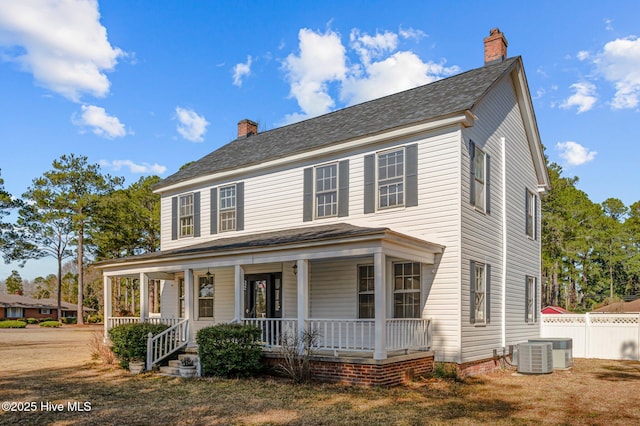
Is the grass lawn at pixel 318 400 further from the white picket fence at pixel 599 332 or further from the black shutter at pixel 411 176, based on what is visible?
the white picket fence at pixel 599 332

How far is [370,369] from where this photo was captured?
10.9 m

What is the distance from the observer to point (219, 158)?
19781mm

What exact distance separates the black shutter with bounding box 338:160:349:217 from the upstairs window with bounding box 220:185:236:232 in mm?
4309

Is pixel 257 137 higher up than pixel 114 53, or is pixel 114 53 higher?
pixel 114 53

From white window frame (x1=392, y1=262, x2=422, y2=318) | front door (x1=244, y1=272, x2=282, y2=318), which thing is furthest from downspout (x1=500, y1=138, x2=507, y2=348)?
front door (x1=244, y1=272, x2=282, y2=318)

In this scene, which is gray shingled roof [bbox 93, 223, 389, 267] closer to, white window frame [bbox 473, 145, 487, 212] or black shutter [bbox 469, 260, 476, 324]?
black shutter [bbox 469, 260, 476, 324]

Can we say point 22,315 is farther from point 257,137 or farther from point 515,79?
point 515,79

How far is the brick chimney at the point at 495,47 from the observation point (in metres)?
16.3

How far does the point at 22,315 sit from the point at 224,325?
6537 centimetres

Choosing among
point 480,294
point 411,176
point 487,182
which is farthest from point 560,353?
point 411,176

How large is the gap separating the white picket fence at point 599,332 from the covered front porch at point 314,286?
9.07m

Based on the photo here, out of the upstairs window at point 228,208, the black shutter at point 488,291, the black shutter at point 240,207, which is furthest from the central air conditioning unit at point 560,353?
the upstairs window at point 228,208

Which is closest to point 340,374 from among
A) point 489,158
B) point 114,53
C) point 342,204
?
point 342,204

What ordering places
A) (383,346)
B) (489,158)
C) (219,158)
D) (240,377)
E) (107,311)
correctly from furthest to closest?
(219,158) < (107,311) < (489,158) < (240,377) < (383,346)
